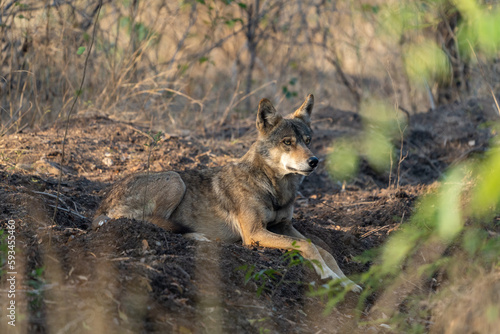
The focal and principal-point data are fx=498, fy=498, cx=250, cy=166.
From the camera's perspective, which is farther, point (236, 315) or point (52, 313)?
point (236, 315)

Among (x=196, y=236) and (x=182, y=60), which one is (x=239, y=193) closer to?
(x=196, y=236)

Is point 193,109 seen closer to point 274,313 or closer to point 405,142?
point 405,142

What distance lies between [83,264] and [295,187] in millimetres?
2942

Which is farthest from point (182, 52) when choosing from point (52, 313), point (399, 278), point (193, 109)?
point (52, 313)

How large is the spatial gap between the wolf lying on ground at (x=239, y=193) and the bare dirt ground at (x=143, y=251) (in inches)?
16.5

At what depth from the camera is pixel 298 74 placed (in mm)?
14094

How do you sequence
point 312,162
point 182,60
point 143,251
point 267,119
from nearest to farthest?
point 143,251 < point 312,162 < point 267,119 < point 182,60

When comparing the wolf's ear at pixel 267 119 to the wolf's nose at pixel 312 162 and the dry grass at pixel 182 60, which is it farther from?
the dry grass at pixel 182 60

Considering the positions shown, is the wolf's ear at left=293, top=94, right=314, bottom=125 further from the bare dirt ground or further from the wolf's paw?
the wolf's paw

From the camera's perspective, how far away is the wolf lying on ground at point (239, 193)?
5605 millimetres

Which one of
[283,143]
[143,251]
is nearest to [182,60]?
[283,143]

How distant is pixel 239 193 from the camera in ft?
19.0

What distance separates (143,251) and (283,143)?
2.40 m

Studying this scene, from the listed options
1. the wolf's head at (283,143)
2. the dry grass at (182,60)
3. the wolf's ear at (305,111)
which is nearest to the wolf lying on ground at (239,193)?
the wolf's head at (283,143)
